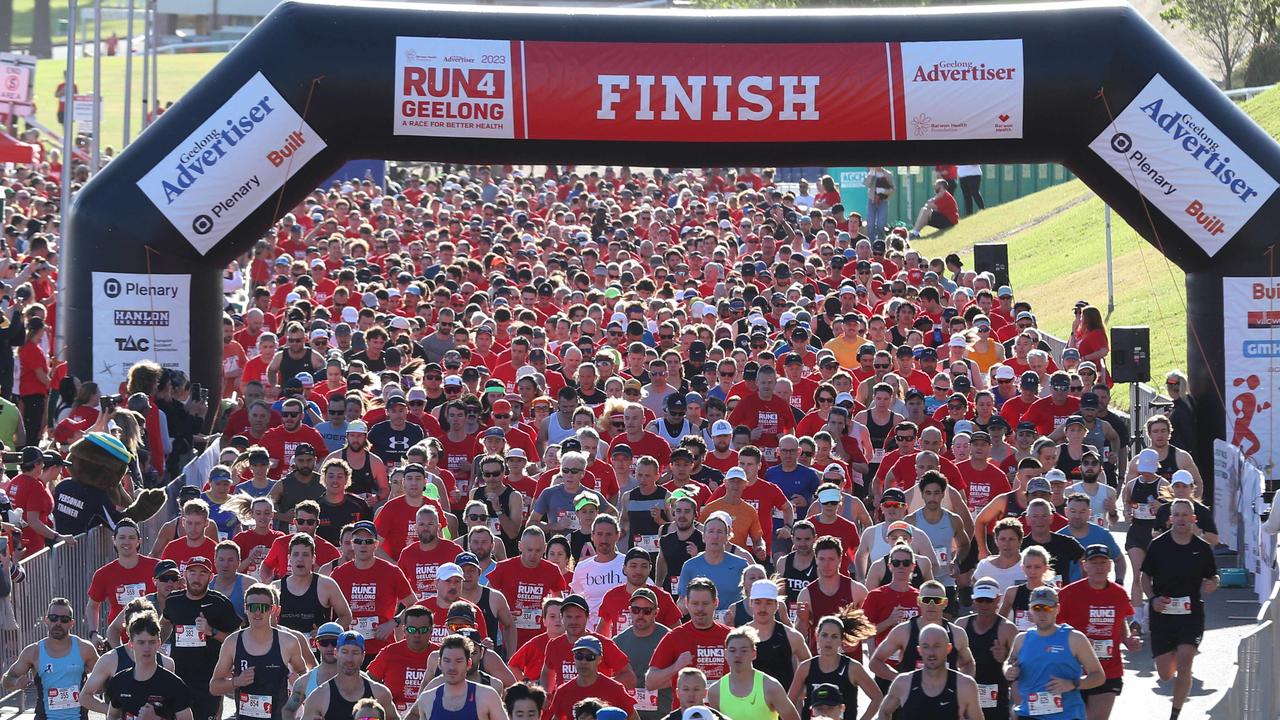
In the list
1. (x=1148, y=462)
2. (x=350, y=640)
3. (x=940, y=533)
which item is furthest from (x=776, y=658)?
(x=1148, y=462)

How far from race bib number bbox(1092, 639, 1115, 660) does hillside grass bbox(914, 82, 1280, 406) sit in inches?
452

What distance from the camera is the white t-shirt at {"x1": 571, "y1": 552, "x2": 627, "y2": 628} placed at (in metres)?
12.6

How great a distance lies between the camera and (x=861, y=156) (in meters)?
17.5

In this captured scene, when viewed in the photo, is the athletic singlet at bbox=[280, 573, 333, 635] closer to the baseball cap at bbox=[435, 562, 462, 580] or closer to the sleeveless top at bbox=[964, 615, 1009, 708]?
the baseball cap at bbox=[435, 562, 462, 580]

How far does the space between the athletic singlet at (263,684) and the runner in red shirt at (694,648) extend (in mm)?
2159

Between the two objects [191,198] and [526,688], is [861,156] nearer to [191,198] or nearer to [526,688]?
[191,198]

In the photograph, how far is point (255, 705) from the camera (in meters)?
11.5

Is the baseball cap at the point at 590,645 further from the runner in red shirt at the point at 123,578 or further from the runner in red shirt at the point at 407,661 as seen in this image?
the runner in red shirt at the point at 123,578

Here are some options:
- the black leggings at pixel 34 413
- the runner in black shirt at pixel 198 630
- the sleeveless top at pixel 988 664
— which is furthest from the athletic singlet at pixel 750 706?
the black leggings at pixel 34 413

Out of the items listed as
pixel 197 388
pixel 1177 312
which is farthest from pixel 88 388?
pixel 1177 312

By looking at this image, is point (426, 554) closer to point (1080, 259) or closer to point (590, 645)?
point (590, 645)

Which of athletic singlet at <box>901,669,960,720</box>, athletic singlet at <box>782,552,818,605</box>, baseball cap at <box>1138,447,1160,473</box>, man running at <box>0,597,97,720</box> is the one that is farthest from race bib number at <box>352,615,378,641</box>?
baseball cap at <box>1138,447,1160,473</box>

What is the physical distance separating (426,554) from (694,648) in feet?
7.93

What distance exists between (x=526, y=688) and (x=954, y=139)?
872 centimetres
